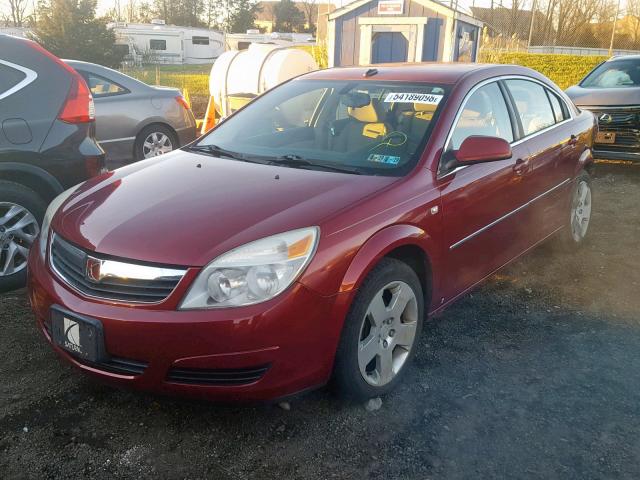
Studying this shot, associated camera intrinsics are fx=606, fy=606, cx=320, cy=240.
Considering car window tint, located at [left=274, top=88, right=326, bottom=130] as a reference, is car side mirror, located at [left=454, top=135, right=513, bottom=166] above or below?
below

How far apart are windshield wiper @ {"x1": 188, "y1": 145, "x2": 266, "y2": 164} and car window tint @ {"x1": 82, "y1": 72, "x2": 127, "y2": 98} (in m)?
4.20

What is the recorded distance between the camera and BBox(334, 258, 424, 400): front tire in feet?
8.84

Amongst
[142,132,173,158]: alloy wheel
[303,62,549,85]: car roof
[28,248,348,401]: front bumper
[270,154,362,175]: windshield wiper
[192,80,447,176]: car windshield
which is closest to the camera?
[28,248,348,401]: front bumper

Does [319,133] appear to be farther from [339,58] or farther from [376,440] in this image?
[339,58]

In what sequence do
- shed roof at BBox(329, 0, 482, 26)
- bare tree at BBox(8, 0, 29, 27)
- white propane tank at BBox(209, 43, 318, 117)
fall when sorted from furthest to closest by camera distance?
bare tree at BBox(8, 0, 29, 27)
shed roof at BBox(329, 0, 482, 26)
white propane tank at BBox(209, 43, 318, 117)

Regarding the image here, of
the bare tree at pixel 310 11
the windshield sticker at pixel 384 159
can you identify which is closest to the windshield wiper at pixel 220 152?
the windshield sticker at pixel 384 159

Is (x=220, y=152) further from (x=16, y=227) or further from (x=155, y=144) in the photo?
Answer: (x=155, y=144)

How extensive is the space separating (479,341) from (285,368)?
5.28ft

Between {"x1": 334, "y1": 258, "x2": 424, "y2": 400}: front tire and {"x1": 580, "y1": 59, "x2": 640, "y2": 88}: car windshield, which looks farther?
{"x1": 580, "y1": 59, "x2": 640, "y2": 88}: car windshield

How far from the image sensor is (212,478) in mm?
2418

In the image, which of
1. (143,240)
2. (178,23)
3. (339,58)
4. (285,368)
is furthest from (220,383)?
(178,23)

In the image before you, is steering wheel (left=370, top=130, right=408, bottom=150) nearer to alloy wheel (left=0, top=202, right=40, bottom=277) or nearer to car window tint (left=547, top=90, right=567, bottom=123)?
car window tint (left=547, top=90, right=567, bottom=123)

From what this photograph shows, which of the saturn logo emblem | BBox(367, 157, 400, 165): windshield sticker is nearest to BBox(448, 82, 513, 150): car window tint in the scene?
BBox(367, 157, 400, 165): windshield sticker

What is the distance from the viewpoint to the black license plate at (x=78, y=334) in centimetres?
246
